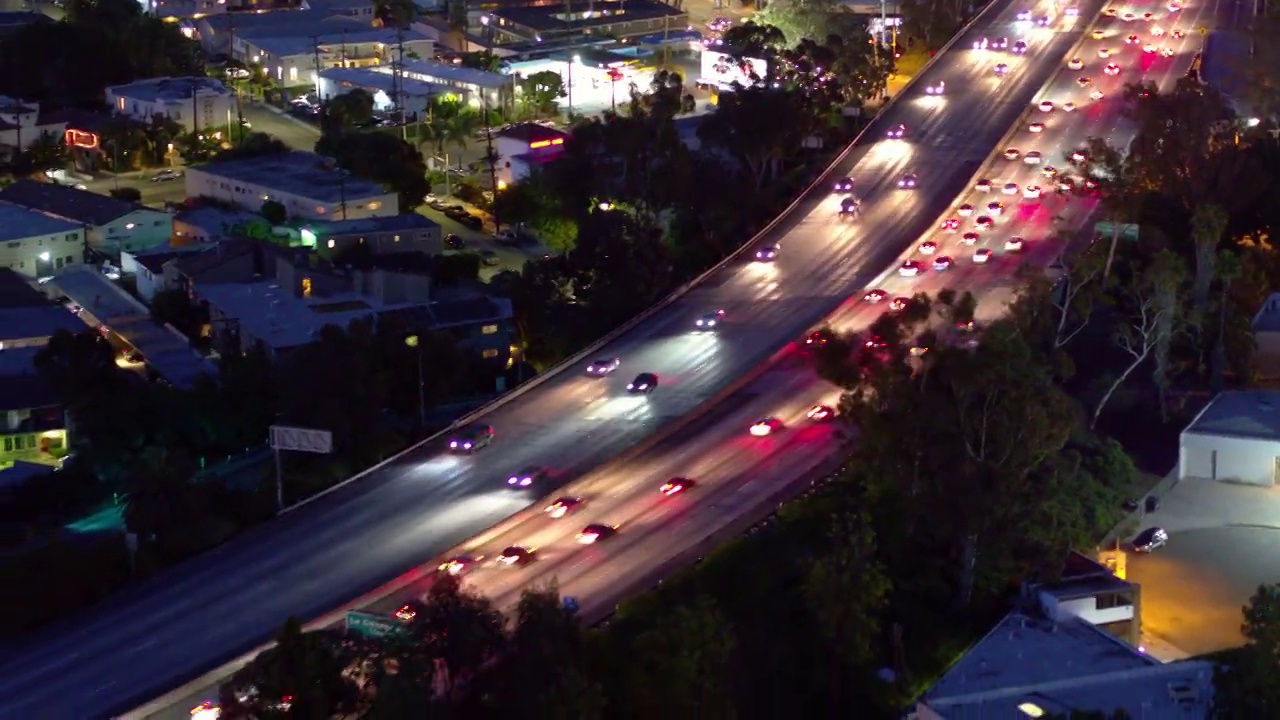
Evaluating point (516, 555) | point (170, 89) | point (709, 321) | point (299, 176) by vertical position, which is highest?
point (170, 89)

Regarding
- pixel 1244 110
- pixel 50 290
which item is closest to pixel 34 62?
pixel 50 290

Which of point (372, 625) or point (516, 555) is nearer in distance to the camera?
point (372, 625)

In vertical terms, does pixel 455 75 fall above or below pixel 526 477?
above

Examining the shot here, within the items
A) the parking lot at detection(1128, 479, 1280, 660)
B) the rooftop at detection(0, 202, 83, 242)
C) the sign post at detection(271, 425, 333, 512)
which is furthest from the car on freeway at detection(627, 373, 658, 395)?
the rooftop at detection(0, 202, 83, 242)

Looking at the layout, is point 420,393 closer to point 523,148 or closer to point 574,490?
point 574,490

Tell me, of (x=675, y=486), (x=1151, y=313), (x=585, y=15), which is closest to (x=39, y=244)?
(x=675, y=486)

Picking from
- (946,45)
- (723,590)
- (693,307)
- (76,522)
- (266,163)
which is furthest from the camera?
(946,45)

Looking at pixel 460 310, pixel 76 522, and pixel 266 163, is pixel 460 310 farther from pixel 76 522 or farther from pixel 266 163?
pixel 266 163
